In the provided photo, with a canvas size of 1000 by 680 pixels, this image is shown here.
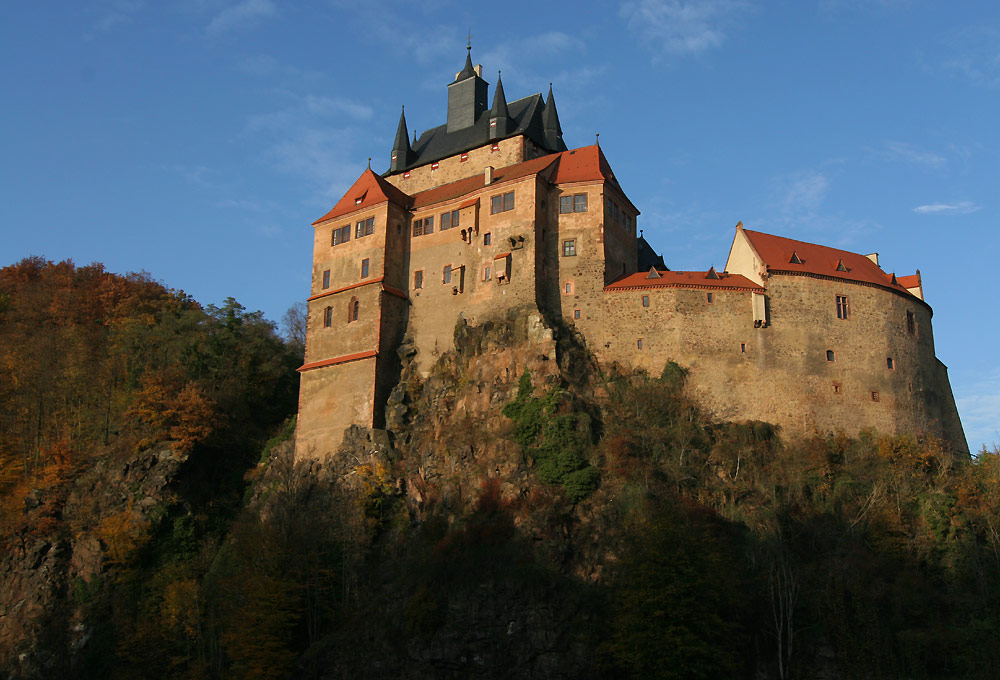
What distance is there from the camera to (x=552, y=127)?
60656mm

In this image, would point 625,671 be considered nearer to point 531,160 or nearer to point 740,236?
point 740,236

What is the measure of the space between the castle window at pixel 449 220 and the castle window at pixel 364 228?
3.93 m

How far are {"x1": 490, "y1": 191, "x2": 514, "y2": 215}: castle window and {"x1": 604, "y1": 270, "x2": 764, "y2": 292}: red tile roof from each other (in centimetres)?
670

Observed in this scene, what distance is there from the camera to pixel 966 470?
153 feet

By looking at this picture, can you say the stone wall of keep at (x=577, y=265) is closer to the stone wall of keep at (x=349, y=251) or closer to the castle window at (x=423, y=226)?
the castle window at (x=423, y=226)

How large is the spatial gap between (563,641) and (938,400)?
26555mm

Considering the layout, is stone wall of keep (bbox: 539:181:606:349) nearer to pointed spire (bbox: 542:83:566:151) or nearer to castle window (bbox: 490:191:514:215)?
castle window (bbox: 490:191:514:215)

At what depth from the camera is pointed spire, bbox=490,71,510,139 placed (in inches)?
2308

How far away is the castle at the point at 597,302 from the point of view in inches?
1941

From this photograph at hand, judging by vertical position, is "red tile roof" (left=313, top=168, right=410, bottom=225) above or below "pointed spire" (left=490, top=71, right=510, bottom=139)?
below

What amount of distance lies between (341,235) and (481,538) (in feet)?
73.6

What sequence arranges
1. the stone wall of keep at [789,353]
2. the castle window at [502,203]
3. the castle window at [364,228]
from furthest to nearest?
the castle window at [364,228] < the castle window at [502,203] < the stone wall of keep at [789,353]

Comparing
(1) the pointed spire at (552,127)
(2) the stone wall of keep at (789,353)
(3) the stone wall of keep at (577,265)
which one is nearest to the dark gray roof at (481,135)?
(1) the pointed spire at (552,127)

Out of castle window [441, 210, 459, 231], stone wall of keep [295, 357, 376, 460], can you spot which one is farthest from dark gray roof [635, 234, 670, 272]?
stone wall of keep [295, 357, 376, 460]
